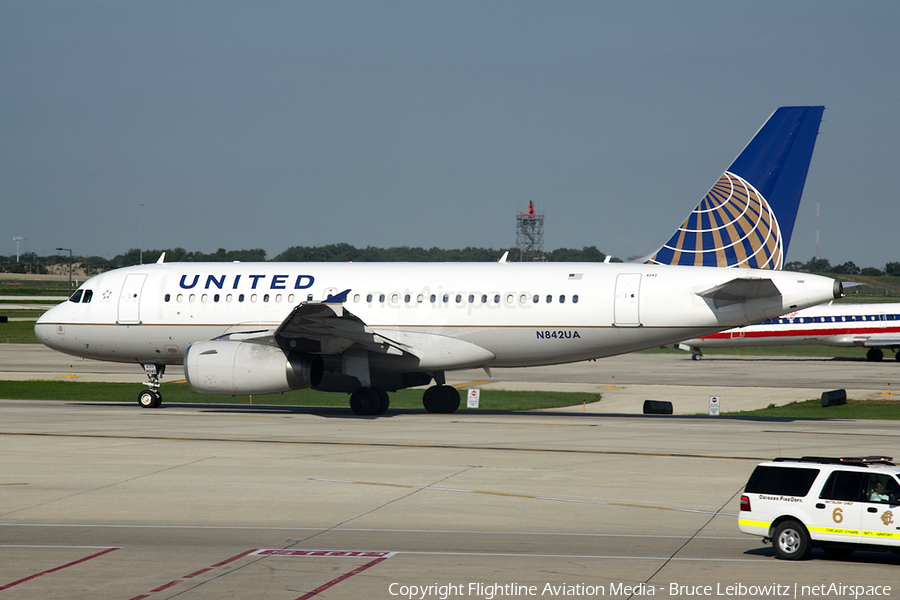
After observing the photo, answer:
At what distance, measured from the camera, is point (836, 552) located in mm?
12117

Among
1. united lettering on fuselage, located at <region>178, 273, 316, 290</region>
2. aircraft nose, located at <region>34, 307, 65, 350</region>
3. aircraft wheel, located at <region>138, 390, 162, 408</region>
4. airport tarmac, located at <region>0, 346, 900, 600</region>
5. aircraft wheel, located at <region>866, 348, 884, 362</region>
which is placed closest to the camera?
airport tarmac, located at <region>0, 346, 900, 600</region>

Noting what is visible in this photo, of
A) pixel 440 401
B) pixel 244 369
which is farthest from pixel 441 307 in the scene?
pixel 244 369

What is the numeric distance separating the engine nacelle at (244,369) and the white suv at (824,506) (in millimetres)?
17426

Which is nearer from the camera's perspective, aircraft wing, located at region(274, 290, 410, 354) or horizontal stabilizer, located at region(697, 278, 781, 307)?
horizontal stabilizer, located at region(697, 278, 781, 307)

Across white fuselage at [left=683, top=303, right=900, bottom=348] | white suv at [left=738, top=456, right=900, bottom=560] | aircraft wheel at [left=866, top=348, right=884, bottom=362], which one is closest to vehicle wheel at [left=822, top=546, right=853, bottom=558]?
white suv at [left=738, top=456, right=900, bottom=560]

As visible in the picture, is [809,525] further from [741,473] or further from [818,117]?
[818,117]

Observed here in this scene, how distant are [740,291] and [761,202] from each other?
430 centimetres

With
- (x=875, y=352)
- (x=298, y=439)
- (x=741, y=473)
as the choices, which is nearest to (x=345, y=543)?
(x=741, y=473)

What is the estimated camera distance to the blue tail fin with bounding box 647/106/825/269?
28.9 m

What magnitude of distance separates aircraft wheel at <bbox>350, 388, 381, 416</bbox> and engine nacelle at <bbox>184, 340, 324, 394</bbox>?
222 centimetres

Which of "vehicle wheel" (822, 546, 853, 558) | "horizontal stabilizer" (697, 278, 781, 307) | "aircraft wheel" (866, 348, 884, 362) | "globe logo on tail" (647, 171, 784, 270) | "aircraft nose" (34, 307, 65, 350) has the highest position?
"globe logo on tail" (647, 171, 784, 270)

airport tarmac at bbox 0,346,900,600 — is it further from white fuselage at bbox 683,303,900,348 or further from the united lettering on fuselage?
white fuselage at bbox 683,303,900,348

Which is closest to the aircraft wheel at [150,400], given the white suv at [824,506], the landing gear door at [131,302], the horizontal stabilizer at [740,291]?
the landing gear door at [131,302]

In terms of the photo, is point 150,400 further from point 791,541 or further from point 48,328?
point 791,541
